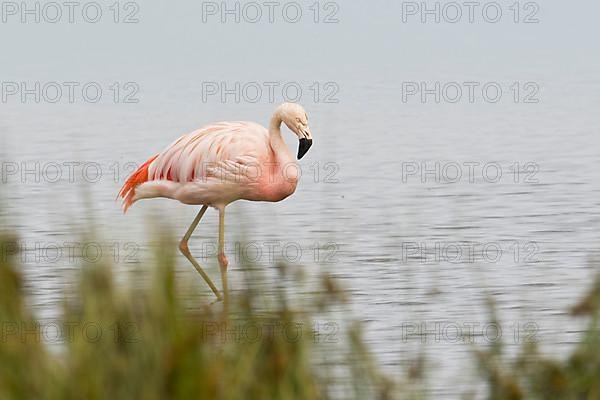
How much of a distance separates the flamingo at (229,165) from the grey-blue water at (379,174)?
0.33 meters

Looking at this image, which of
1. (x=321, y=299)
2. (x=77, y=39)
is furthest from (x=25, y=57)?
(x=321, y=299)

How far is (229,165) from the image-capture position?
31.1 feet

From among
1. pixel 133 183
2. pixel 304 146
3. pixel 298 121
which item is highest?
pixel 298 121

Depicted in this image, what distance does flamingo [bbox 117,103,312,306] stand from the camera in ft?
31.2

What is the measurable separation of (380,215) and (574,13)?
34.2 m

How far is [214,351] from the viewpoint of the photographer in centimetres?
483

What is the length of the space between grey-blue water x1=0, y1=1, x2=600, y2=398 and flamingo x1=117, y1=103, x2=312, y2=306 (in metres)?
0.33

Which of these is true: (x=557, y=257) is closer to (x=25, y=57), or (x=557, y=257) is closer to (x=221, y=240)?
(x=221, y=240)

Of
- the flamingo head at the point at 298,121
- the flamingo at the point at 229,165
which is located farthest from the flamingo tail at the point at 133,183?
the flamingo head at the point at 298,121

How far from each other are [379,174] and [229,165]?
441 cm

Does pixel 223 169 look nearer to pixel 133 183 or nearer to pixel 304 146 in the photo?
pixel 304 146

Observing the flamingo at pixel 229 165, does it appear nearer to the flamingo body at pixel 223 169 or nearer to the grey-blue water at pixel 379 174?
the flamingo body at pixel 223 169

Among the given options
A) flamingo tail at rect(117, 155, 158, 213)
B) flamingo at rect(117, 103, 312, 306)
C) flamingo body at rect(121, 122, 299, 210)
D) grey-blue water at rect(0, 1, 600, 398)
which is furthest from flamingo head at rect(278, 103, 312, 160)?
flamingo tail at rect(117, 155, 158, 213)

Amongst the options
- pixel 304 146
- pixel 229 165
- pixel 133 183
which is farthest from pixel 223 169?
pixel 133 183
